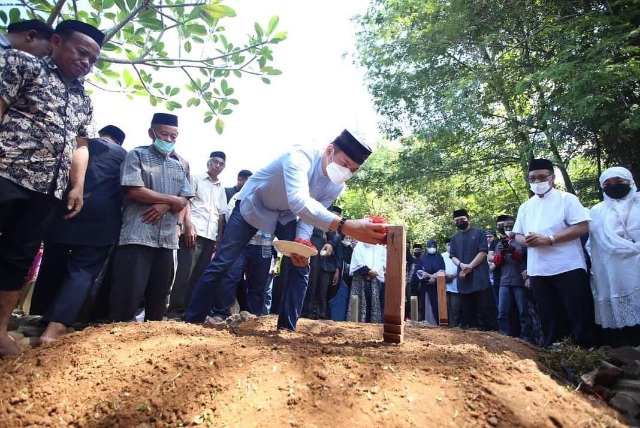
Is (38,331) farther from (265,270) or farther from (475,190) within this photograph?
(475,190)

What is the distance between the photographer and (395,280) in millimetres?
2500

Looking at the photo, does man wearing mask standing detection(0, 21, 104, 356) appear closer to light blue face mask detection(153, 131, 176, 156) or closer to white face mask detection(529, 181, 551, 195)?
light blue face mask detection(153, 131, 176, 156)

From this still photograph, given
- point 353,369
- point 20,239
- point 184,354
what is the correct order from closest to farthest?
point 353,369 < point 184,354 < point 20,239

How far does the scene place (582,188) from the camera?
855 centimetres

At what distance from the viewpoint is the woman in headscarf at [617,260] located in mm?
3553

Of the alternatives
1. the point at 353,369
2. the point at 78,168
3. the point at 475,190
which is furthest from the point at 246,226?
the point at 475,190

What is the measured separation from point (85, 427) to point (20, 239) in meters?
1.20

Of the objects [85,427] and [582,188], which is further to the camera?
[582,188]

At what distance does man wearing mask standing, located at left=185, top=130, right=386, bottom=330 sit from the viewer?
2861mm

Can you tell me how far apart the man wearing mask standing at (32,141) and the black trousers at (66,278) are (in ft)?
1.10

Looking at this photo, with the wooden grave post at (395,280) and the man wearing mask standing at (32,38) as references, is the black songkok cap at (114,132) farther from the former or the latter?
the wooden grave post at (395,280)

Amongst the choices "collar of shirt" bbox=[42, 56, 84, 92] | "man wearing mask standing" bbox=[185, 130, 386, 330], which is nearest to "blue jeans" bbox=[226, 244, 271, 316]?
"man wearing mask standing" bbox=[185, 130, 386, 330]

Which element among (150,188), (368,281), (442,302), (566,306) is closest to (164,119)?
(150,188)

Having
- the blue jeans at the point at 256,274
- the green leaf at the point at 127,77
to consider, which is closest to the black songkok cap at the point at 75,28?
the green leaf at the point at 127,77
